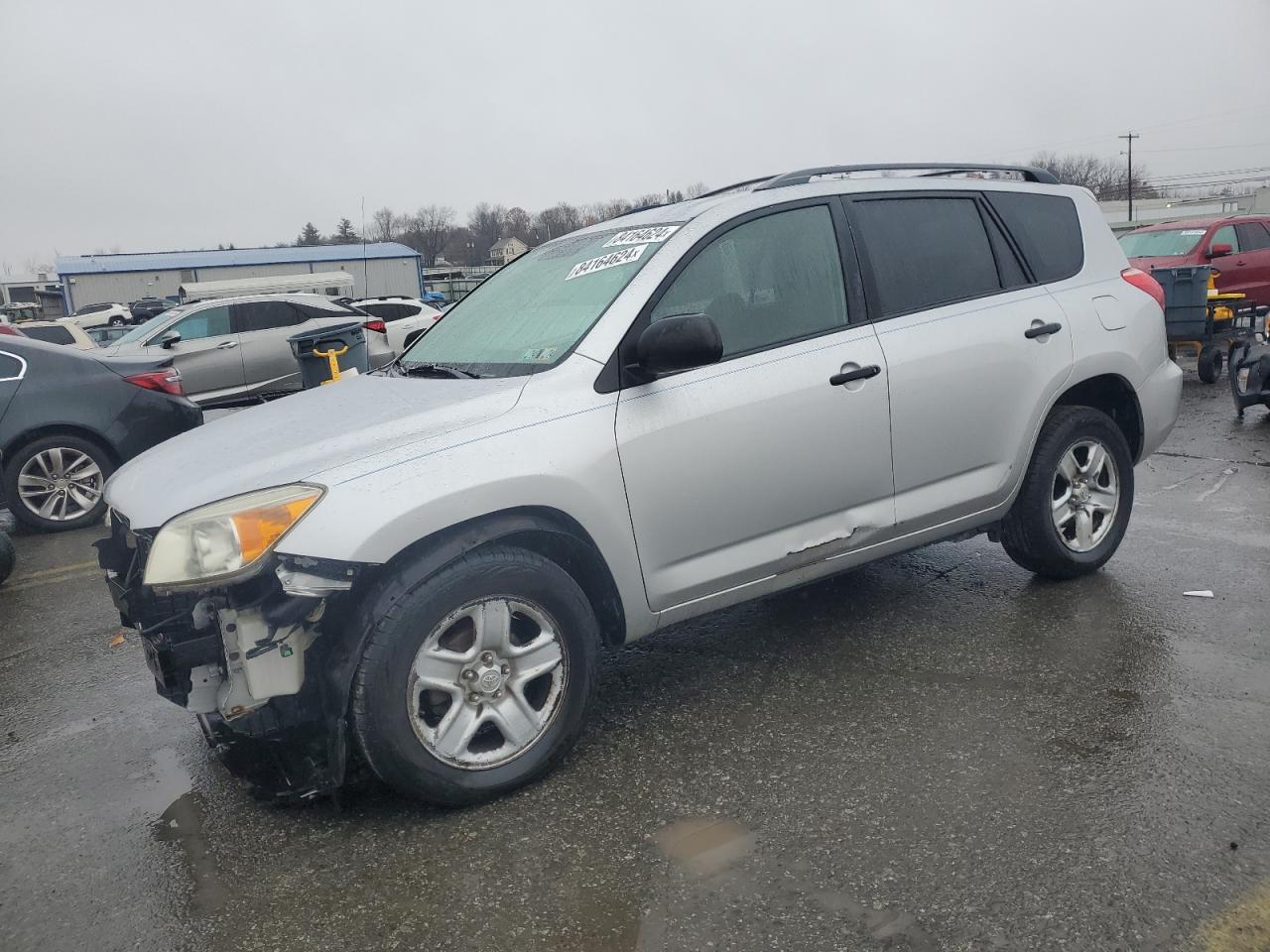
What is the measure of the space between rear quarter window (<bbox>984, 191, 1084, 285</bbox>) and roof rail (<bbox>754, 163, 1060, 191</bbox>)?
0.46 feet

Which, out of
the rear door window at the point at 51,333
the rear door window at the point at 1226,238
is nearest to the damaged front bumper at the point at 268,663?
the rear door window at the point at 1226,238

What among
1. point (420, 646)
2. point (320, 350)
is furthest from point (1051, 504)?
point (320, 350)

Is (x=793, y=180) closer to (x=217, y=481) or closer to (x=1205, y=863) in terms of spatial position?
(x=217, y=481)

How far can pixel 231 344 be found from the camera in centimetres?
1288

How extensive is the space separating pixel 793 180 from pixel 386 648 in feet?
7.95

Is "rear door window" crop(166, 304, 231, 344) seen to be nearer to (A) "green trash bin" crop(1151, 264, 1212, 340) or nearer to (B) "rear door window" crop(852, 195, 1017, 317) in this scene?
(B) "rear door window" crop(852, 195, 1017, 317)

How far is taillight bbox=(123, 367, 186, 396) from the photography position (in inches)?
301

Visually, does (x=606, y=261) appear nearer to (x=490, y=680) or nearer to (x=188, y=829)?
(x=490, y=680)

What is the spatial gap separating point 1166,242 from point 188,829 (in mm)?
15048

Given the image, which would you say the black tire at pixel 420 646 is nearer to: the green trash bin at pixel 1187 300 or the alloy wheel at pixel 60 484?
the alloy wheel at pixel 60 484

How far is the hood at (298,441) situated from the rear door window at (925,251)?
1.60 meters

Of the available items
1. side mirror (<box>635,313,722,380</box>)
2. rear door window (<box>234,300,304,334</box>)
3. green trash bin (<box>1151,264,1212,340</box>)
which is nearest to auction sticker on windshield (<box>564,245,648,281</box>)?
side mirror (<box>635,313,722,380</box>)

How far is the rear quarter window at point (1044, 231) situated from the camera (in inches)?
174

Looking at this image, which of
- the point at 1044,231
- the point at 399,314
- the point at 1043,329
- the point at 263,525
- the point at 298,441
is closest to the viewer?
the point at 263,525
